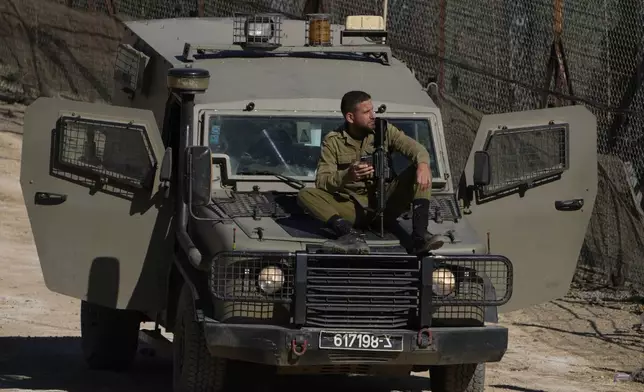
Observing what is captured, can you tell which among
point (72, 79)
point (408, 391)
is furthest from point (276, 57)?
point (72, 79)

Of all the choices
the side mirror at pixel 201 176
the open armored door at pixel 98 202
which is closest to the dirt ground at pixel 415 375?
the open armored door at pixel 98 202

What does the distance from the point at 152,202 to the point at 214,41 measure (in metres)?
2.05

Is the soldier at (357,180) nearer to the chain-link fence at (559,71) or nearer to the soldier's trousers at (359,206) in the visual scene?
the soldier's trousers at (359,206)

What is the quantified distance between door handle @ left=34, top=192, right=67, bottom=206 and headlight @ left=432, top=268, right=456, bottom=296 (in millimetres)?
2491

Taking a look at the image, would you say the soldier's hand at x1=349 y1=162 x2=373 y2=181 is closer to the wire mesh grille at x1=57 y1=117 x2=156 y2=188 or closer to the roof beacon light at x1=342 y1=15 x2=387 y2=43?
the wire mesh grille at x1=57 y1=117 x2=156 y2=188

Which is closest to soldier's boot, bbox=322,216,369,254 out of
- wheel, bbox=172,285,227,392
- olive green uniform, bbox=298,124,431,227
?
olive green uniform, bbox=298,124,431,227

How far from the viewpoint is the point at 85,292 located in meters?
9.52

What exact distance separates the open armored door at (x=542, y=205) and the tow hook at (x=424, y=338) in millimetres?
1477

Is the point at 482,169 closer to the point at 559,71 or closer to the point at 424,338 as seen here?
the point at 424,338

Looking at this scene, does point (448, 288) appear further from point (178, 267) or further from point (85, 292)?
point (85, 292)

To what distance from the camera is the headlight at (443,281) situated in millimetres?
8359

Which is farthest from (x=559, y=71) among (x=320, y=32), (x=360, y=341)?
(x=360, y=341)

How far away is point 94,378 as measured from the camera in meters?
10.5

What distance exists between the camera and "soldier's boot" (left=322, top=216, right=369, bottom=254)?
814cm
